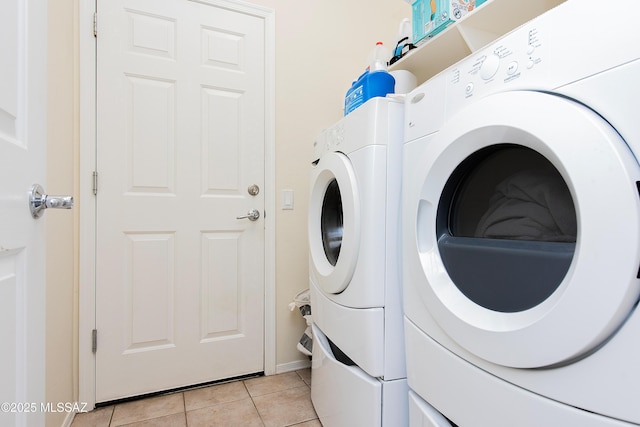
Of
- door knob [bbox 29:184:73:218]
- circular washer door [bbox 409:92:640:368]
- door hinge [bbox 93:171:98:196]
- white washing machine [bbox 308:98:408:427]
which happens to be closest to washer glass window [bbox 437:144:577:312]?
circular washer door [bbox 409:92:640:368]

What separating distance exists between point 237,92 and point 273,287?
3.33ft

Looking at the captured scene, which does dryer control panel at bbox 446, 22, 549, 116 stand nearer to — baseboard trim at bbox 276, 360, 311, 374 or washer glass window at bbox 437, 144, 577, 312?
washer glass window at bbox 437, 144, 577, 312

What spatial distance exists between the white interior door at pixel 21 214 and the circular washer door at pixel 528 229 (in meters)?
0.75

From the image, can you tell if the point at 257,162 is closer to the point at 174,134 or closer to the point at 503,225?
the point at 174,134

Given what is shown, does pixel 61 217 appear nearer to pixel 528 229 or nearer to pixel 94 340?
pixel 94 340

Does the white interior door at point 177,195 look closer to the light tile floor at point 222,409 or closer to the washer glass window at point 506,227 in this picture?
the light tile floor at point 222,409

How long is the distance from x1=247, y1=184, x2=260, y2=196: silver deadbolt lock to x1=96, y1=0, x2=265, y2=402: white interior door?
0.02 m

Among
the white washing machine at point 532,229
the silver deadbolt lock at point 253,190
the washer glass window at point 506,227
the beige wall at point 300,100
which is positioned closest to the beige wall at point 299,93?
the beige wall at point 300,100

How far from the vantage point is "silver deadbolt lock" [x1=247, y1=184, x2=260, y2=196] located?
1620 mm

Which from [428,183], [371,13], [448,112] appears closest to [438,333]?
[428,183]

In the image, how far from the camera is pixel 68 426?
123 cm

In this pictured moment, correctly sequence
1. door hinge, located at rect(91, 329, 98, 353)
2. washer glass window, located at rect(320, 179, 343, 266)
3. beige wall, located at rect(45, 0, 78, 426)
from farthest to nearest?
1. door hinge, located at rect(91, 329, 98, 353)
2. washer glass window, located at rect(320, 179, 343, 266)
3. beige wall, located at rect(45, 0, 78, 426)

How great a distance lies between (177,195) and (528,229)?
1.41 meters

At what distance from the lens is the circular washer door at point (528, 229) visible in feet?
1.32
